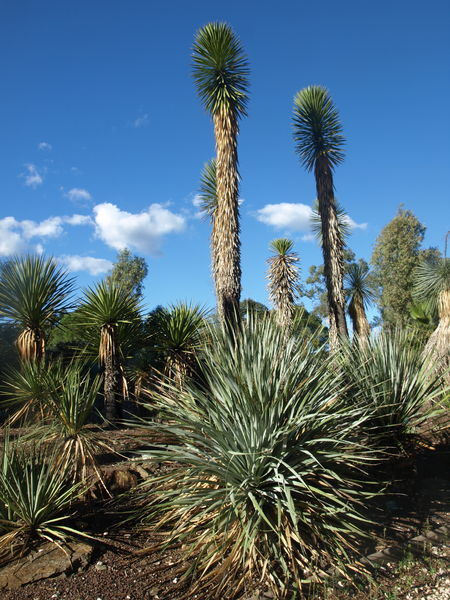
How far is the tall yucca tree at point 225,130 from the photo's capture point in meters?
11.1

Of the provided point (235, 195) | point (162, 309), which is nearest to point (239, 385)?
point (162, 309)

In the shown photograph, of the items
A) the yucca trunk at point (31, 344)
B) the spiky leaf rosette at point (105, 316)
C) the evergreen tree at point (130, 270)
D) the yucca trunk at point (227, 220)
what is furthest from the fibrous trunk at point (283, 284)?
the evergreen tree at point (130, 270)

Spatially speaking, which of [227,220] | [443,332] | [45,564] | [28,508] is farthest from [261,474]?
[443,332]

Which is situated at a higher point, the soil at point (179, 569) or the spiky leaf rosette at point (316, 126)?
the spiky leaf rosette at point (316, 126)

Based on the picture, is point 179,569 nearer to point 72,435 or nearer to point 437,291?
point 72,435

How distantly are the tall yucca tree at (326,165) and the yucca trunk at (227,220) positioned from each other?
487 centimetres

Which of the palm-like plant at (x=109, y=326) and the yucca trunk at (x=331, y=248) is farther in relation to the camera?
the yucca trunk at (x=331, y=248)

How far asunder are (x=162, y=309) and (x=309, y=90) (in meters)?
10.9

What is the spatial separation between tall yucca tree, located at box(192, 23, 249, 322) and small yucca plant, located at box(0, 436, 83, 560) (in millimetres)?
5957

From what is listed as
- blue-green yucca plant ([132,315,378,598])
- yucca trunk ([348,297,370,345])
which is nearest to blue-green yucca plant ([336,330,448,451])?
blue-green yucca plant ([132,315,378,598])

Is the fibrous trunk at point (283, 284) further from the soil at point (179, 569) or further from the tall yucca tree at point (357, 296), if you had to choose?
the soil at point (179, 569)

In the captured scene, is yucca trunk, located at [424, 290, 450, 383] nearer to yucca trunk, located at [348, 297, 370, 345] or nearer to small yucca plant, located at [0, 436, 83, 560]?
yucca trunk, located at [348, 297, 370, 345]

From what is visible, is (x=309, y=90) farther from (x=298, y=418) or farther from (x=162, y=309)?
(x=298, y=418)

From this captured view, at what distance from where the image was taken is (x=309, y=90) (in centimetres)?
1741
